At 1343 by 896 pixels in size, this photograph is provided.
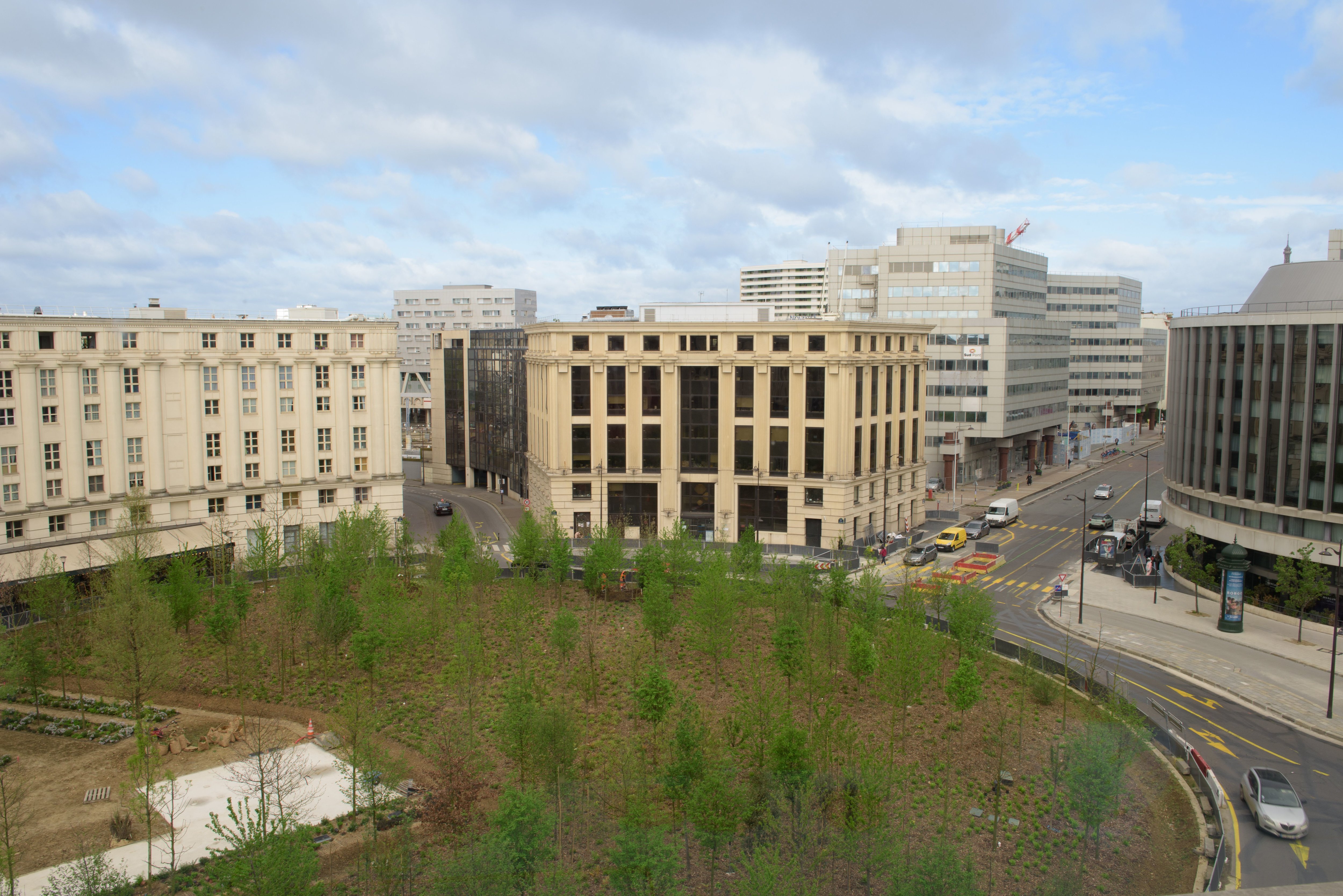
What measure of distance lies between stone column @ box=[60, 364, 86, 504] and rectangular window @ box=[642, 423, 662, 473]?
38486 millimetres

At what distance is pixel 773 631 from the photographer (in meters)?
46.2

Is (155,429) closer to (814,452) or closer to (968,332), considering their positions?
(814,452)

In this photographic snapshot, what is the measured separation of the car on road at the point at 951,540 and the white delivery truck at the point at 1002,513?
9.48 metres

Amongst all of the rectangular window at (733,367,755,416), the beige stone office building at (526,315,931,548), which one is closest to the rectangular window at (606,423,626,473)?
the beige stone office building at (526,315,931,548)

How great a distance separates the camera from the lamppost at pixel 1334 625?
39625 mm

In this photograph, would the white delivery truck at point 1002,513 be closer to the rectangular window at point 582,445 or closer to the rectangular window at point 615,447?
the rectangular window at point 615,447

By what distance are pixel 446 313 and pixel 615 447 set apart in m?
124

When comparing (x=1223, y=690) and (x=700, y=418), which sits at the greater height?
(x=700, y=418)

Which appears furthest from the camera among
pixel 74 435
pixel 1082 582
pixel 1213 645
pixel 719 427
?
pixel 719 427

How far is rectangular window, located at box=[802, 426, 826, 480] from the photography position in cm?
6994

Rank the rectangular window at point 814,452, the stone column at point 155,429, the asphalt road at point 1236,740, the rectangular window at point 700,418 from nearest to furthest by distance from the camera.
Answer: the asphalt road at point 1236,740 < the stone column at point 155,429 < the rectangular window at point 814,452 < the rectangular window at point 700,418

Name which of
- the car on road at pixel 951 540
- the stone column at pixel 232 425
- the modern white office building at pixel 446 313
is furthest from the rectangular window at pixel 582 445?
the modern white office building at pixel 446 313

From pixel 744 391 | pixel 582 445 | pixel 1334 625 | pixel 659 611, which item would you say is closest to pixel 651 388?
pixel 582 445

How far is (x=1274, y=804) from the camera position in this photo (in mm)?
30297
